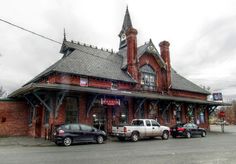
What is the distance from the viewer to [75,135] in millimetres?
15930

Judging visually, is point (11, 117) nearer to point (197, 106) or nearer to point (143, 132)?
point (143, 132)

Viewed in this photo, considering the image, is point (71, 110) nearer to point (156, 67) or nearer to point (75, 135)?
point (75, 135)

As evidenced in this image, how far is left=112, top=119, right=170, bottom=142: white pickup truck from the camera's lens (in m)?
18.3

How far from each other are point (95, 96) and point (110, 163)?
1129cm

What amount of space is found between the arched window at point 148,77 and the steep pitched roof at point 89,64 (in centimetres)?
220

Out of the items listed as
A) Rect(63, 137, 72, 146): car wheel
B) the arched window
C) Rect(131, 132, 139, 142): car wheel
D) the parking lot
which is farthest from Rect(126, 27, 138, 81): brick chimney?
the parking lot

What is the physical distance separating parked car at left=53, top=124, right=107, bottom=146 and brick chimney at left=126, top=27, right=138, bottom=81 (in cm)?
1042

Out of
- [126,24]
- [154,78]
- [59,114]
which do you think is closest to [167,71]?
[154,78]

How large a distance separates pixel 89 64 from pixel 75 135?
9715mm

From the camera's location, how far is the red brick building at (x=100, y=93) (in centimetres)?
1998

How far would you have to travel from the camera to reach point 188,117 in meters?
30.3

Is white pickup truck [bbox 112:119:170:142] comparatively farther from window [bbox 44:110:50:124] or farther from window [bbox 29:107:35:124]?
window [bbox 29:107:35:124]

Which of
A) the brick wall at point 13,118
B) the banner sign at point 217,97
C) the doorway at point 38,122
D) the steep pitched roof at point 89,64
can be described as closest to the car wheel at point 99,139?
the steep pitched roof at point 89,64

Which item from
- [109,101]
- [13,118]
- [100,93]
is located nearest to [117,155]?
[100,93]
